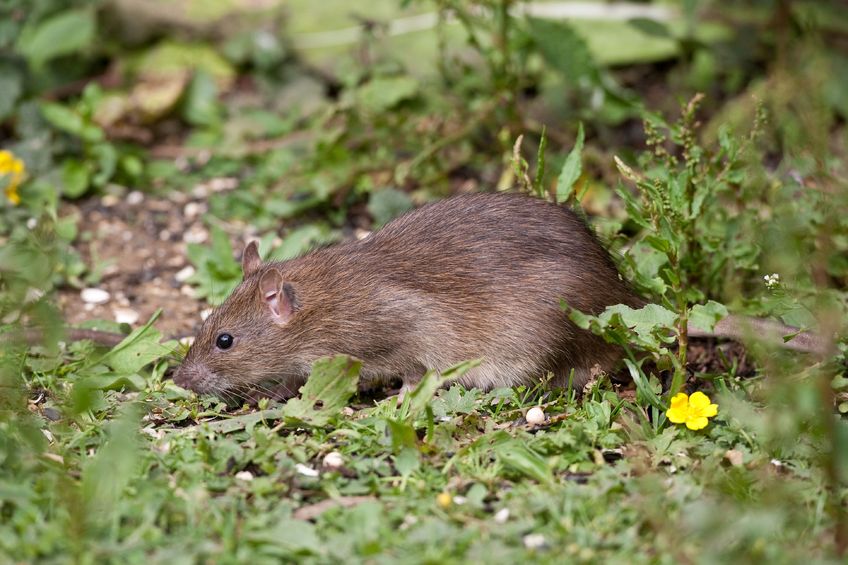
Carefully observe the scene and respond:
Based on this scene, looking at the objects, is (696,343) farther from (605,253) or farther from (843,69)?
(843,69)

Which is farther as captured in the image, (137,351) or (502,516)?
(137,351)

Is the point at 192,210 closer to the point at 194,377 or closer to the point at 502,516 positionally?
the point at 194,377

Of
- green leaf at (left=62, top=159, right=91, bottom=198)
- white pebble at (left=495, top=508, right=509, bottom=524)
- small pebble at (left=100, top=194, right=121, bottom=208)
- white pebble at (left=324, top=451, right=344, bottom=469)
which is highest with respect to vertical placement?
white pebble at (left=495, top=508, right=509, bottom=524)

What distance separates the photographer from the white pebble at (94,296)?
6.61 m

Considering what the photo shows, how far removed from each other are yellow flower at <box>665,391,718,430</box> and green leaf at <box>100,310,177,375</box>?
247cm

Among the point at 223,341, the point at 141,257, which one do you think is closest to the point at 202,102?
the point at 141,257

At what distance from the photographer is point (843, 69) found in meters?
7.93

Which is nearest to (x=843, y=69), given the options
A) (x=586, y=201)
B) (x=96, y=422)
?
(x=586, y=201)

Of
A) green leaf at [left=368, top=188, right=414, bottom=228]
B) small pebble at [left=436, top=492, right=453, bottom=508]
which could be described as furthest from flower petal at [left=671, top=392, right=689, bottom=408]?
green leaf at [left=368, top=188, right=414, bottom=228]

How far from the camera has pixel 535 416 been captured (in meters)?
5.04

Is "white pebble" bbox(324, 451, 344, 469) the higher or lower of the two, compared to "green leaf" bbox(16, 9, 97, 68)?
lower

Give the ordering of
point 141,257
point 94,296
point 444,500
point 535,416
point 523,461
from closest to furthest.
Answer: point 444,500 → point 523,461 → point 535,416 → point 94,296 → point 141,257

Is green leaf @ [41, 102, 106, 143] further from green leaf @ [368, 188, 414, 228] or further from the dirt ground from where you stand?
green leaf @ [368, 188, 414, 228]

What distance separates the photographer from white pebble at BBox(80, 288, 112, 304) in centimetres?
661
